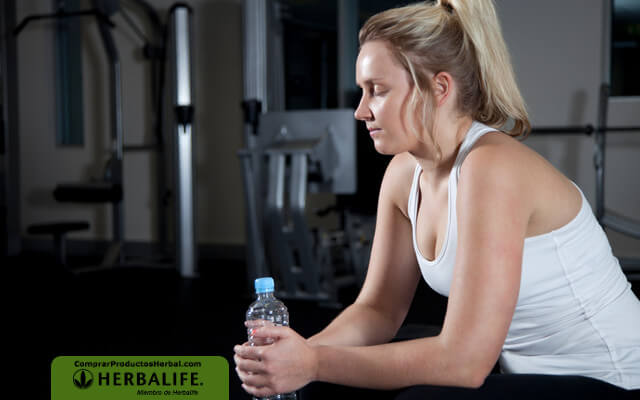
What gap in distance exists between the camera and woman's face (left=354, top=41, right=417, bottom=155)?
2.74 feet

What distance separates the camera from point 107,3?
13.4ft

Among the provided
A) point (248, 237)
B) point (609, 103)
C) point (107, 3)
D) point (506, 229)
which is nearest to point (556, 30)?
point (609, 103)

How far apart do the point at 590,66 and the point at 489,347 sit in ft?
11.2

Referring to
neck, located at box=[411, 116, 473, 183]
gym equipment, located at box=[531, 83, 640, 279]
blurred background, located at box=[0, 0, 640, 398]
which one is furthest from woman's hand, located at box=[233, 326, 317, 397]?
gym equipment, located at box=[531, 83, 640, 279]

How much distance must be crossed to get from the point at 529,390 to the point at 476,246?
203 mm

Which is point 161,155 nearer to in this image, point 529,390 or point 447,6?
point 447,6

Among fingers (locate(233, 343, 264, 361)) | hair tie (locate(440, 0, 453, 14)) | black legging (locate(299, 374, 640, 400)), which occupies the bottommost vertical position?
black legging (locate(299, 374, 640, 400))

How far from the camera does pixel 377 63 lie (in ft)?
2.76

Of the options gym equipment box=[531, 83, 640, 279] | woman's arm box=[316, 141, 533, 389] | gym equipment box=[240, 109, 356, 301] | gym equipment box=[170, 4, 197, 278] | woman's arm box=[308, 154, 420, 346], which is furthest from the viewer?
gym equipment box=[170, 4, 197, 278]

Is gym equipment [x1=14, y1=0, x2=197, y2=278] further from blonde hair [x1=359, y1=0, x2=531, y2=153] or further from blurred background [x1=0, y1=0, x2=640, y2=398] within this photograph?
blonde hair [x1=359, y1=0, x2=531, y2=153]

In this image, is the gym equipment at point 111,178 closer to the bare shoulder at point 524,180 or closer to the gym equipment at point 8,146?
the gym equipment at point 8,146

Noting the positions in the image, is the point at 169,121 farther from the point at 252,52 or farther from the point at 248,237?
the point at 248,237

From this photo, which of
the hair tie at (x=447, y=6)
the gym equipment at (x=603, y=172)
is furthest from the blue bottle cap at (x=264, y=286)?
the gym equipment at (x=603, y=172)

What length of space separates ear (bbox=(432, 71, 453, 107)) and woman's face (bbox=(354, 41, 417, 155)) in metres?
0.04
